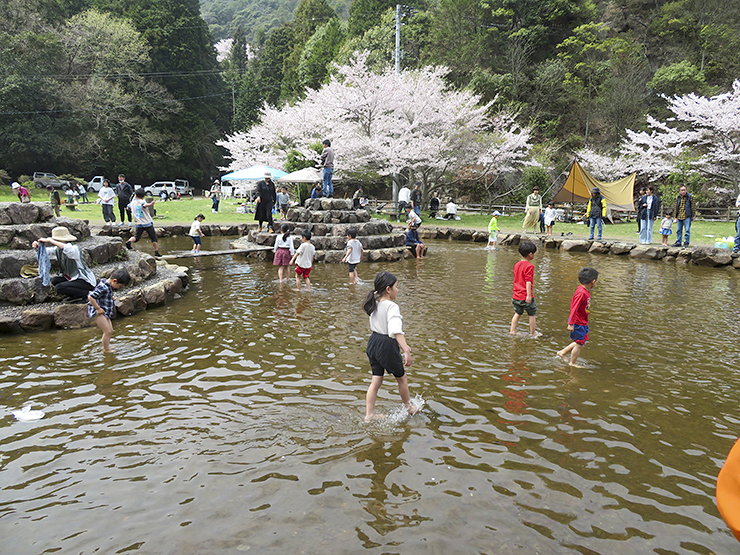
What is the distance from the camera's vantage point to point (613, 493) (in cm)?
354

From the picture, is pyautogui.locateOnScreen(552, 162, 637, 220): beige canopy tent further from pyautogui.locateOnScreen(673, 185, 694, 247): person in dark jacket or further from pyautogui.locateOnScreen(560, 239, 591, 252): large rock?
pyautogui.locateOnScreen(673, 185, 694, 247): person in dark jacket

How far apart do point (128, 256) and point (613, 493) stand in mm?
10377

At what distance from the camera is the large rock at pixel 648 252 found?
1480 cm

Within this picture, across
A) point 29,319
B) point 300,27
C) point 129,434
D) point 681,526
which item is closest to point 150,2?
point 300,27

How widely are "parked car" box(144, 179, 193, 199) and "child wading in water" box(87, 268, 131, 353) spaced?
35.7m

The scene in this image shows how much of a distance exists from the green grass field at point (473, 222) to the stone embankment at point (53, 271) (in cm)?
1219

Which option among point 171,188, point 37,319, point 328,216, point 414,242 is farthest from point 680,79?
point 171,188

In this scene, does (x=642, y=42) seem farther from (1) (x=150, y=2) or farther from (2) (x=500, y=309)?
(1) (x=150, y=2)

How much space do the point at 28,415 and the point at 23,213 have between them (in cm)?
654

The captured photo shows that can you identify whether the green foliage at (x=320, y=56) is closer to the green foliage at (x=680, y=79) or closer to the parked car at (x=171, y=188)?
the parked car at (x=171, y=188)

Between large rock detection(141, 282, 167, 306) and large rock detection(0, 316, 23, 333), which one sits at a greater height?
large rock detection(141, 282, 167, 306)

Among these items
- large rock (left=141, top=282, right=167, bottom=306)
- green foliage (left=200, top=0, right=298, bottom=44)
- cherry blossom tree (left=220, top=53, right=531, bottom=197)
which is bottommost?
large rock (left=141, top=282, right=167, bottom=306)

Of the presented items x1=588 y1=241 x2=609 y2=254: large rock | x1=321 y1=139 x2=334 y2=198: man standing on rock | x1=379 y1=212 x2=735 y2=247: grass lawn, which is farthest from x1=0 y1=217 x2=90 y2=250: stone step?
x1=379 y1=212 x2=735 y2=247: grass lawn

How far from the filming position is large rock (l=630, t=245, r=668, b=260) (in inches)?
→ 583
